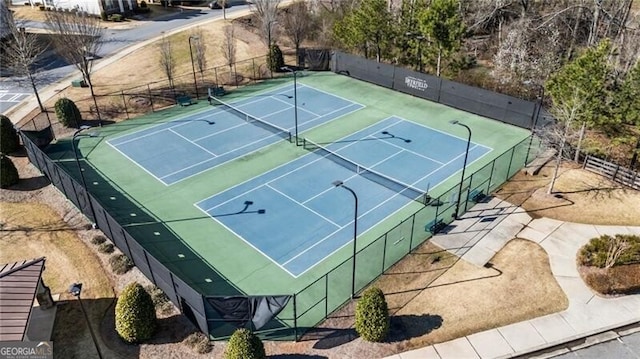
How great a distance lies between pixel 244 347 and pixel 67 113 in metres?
25.0

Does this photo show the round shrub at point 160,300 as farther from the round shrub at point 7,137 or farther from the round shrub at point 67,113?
the round shrub at point 67,113

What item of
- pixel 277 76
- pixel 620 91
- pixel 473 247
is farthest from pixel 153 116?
pixel 620 91

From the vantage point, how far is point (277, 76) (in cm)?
4250

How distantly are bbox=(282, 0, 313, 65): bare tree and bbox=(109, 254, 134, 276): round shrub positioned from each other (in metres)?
28.6

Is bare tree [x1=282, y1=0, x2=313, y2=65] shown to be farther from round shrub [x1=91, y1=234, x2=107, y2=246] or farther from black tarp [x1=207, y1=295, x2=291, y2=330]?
black tarp [x1=207, y1=295, x2=291, y2=330]

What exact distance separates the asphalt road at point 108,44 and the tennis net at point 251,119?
15624 mm

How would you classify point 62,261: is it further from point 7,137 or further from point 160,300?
point 7,137

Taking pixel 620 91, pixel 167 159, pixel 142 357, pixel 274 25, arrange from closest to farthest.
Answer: pixel 142 357, pixel 620 91, pixel 167 159, pixel 274 25

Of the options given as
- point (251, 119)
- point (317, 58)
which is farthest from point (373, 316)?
point (317, 58)

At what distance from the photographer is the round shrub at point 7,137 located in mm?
28469

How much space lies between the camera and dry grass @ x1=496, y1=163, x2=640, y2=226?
22.8 m

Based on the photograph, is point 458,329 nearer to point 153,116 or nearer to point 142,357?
point 142,357

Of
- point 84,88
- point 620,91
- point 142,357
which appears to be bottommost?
point 142,357

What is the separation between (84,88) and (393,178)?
90.8 ft
